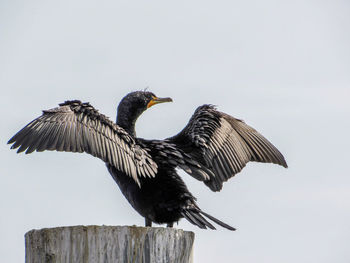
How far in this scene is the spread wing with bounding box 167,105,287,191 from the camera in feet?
19.7

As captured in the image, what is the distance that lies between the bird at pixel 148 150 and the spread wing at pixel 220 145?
0.03 ft

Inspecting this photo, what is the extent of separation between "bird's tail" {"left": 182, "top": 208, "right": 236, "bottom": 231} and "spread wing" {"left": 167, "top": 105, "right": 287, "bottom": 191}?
46cm

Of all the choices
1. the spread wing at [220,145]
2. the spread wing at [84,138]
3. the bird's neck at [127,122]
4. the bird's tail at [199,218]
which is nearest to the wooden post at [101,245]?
the bird's tail at [199,218]

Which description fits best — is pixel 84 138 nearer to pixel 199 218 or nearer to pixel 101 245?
pixel 199 218

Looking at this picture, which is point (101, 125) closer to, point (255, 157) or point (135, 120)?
point (135, 120)

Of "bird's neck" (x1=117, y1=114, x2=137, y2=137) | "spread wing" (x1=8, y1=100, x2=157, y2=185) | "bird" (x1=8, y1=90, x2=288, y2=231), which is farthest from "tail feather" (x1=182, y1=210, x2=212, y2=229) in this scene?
"bird's neck" (x1=117, y1=114, x2=137, y2=137)

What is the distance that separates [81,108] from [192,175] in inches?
49.3

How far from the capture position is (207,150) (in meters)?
6.10

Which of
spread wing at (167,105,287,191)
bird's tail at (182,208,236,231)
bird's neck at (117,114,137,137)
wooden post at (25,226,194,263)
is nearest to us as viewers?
wooden post at (25,226,194,263)

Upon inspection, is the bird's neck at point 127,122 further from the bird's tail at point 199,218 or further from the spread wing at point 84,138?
the bird's tail at point 199,218

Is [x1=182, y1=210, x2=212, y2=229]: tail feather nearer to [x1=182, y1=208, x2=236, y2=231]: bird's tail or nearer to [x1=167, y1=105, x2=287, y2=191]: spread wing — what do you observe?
[x1=182, y1=208, x2=236, y2=231]: bird's tail

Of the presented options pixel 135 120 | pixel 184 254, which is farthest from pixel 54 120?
pixel 184 254

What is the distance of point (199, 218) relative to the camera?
16.8 ft

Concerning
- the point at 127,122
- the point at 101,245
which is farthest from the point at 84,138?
the point at 101,245
